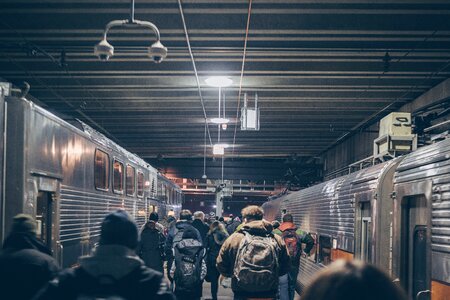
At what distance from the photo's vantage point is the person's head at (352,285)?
161cm

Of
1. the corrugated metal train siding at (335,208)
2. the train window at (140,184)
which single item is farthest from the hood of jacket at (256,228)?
the train window at (140,184)

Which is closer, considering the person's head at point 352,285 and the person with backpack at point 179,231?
the person's head at point 352,285

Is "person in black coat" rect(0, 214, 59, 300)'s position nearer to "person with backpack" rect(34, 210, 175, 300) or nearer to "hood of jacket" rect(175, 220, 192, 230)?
"person with backpack" rect(34, 210, 175, 300)

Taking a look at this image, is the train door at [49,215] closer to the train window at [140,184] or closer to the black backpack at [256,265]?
the black backpack at [256,265]

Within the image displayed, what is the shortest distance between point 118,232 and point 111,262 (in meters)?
0.19

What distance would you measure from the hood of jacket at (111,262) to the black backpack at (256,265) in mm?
2827

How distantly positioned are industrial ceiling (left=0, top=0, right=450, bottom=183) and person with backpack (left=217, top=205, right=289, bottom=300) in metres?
3.82

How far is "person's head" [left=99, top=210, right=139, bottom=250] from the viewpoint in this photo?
3.38 meters

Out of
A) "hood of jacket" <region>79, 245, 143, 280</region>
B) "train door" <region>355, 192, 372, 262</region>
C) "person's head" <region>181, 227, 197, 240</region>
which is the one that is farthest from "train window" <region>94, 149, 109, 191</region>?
"hood of jacket" <region>79, 245, 143, 280</region>

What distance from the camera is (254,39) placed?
1039 centimetres

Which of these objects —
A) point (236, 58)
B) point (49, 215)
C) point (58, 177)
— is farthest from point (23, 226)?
point (236, 58)

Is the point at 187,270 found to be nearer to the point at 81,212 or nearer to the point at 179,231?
the point at 179,231

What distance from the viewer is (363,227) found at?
8.91 m

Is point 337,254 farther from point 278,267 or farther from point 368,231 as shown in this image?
point 278,267
